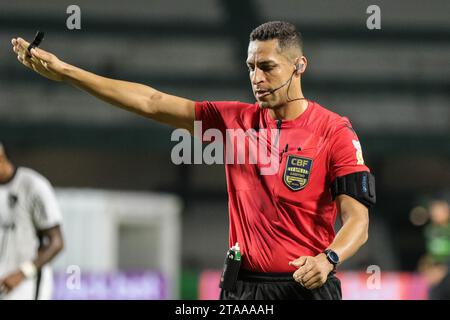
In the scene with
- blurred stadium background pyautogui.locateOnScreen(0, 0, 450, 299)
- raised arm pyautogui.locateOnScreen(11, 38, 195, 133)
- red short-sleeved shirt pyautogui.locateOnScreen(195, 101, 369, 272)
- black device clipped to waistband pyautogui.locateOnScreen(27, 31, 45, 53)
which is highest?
blurred stadium background pyautogui.locateOnScreen(0, 0, 450, 299)

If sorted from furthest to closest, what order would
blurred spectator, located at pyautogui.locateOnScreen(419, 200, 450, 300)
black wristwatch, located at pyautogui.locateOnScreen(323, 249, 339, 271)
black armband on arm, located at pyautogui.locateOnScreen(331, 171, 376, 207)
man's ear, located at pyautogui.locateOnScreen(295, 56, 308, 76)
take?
blurred spectator, located at pyautogui.locateOnScreen(419, 200, 450, 300) → man's ear, located at pyautogui.locateOnScreen(295, 56, 308, 76) → black armband on arm, located at pyautogui.locateOnScreen(331, 171, 376, 207) → black wristwatch, located at pyautogui.locateOnScreen(323, 249, 339, 271)

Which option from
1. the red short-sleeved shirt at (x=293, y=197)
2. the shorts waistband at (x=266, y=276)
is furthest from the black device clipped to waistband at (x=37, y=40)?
the shorts waistband at (x=266, y=276)

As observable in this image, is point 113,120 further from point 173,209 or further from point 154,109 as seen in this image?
point 154,109

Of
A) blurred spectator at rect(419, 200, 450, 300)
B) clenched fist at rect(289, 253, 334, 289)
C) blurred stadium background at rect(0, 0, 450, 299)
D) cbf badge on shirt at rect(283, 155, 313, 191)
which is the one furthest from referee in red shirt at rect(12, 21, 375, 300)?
blurred stadium background at rect(0, 0, 450, 299)

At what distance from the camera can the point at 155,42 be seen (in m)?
16.5

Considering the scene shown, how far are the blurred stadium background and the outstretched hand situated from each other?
9.39m

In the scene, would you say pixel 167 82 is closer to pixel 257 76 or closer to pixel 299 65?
pixel 299 65

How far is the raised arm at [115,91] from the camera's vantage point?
12.7ft

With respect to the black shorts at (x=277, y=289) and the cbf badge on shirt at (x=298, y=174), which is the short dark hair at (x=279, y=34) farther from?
the black shorts at (x=277, y=289)

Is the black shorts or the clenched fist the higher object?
the clenched fist

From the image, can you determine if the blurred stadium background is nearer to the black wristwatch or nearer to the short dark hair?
the short dark hair

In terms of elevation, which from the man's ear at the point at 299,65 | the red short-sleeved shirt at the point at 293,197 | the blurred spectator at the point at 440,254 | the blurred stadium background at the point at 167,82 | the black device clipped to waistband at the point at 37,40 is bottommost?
the blurred spectator at the point at 440,254

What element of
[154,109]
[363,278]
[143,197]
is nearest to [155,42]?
[143,197]

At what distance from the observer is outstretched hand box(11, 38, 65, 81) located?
386 centimetres
